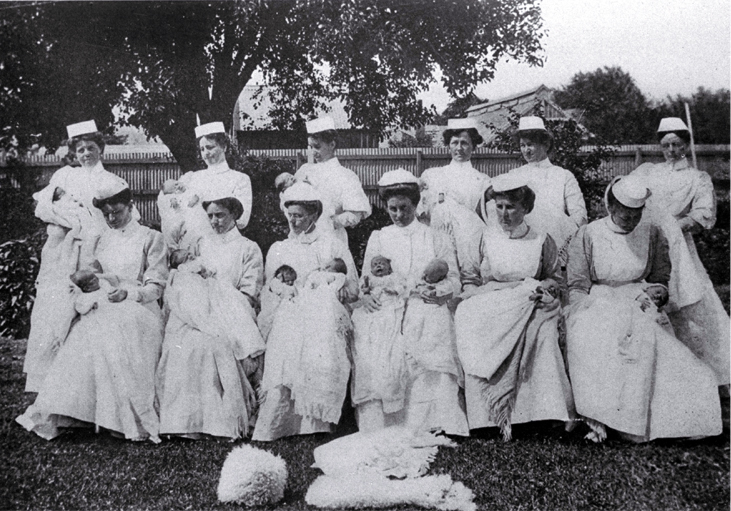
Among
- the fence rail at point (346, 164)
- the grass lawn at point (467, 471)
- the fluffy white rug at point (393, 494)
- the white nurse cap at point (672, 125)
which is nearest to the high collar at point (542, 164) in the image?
the white nurse cap at point (672, 125)

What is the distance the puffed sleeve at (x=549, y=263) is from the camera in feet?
14.8

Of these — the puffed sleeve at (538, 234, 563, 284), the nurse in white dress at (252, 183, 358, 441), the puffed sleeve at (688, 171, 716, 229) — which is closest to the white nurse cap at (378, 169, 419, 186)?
the nurse in white dress at (252, 183, 358, 441)

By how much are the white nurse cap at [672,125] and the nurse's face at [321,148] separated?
2.50 metres

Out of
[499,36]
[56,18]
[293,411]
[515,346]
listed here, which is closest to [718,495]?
[515,346]

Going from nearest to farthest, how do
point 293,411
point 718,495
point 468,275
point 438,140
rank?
point 718,495, point 293,411, point 468,275, point 438,140

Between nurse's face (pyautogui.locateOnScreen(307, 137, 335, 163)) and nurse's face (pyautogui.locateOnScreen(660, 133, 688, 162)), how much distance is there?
254 centimetres

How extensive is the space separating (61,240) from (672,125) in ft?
15.1

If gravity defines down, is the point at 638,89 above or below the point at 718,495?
above

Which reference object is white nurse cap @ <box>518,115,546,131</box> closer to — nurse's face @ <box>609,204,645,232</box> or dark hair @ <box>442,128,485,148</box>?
dark hair @ <box>442,128,485,148</box>

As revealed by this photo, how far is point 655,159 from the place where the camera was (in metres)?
6.40

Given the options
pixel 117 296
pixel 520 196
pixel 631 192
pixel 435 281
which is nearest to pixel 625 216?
pixel 631 192

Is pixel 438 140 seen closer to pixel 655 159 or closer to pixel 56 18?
pixel 655 159

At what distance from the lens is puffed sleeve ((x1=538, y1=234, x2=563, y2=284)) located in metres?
4.52

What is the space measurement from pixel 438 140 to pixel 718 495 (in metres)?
4.52
